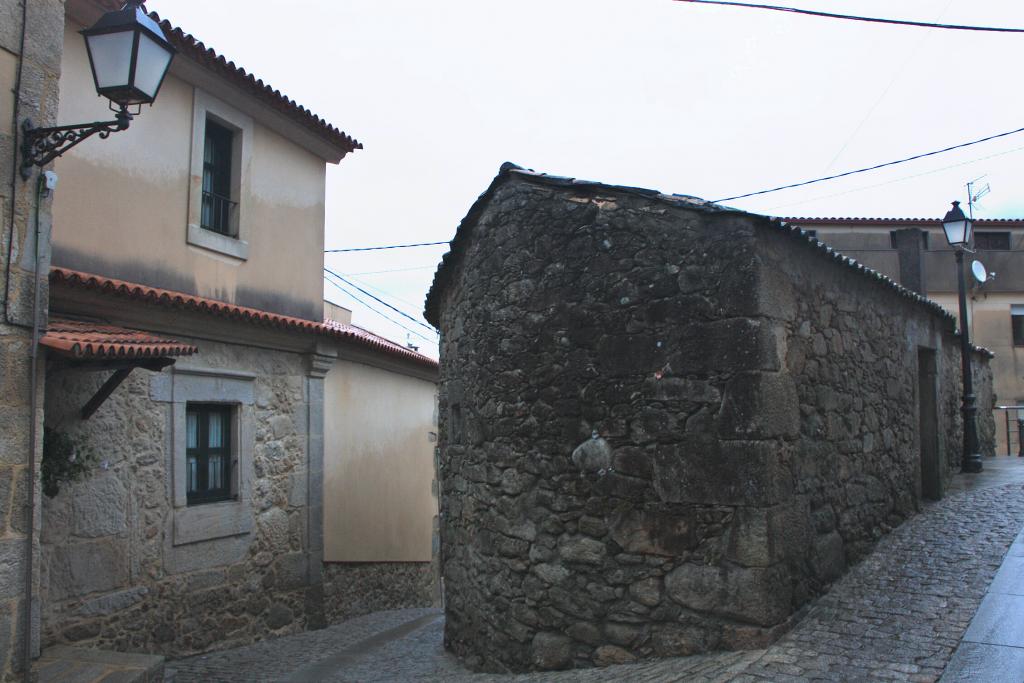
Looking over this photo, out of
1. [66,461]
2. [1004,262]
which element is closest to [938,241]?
[1004,262]

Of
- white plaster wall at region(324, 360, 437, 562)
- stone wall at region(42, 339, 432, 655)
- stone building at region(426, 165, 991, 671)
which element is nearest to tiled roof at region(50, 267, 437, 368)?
stone wall at region(42, 339, 432, 655)

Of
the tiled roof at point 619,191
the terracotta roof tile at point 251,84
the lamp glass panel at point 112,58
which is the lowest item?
the tiled roof at point 619,191

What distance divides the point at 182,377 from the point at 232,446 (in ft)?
3.61

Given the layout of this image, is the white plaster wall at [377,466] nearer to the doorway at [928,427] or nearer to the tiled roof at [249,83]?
the tiled roof at [249,83]

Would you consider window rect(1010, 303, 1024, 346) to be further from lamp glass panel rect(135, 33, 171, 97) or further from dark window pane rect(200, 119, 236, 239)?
lamp glass panel rect(135, 33, 171, 97)

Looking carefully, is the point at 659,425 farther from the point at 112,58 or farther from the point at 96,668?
the point at 96,668

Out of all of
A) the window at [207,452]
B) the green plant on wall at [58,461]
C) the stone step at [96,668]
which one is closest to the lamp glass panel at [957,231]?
the window at [207,452]

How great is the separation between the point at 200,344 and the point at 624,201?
15.7 ft

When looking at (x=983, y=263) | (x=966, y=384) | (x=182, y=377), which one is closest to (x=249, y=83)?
(x=182, y=377)

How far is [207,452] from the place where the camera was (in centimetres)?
789

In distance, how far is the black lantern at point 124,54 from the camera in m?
4.18

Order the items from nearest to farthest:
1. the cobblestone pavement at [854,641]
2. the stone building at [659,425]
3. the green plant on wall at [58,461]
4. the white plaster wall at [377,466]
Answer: the cobblestone pavement at [854,641]
the stone building at [659,425]
the green plant on wall at [58,461]
the white plaster wall at [377,466]

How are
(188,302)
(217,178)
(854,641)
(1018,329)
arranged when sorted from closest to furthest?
(854,641), (188,302), (217,178), (1018,329)

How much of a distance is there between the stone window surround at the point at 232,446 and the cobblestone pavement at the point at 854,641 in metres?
1.24
